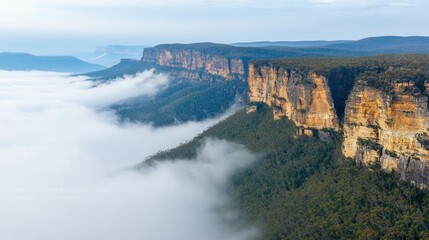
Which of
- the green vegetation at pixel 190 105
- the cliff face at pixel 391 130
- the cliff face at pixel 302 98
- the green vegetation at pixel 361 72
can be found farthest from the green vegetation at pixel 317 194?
the green vegetation at pixel 190 105

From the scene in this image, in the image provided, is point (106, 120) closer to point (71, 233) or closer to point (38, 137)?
point (38, 137)

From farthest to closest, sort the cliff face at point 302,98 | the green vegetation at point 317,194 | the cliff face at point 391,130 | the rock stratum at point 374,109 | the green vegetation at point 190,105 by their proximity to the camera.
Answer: the green vegetation at point 190,105 < the cliff face at point 302,98 < the rock stratum at point 374,109 < the cliff face at point 391,130 < the green vegetation at point 317,194

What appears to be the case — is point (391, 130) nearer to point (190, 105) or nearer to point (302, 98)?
point (302, 98)

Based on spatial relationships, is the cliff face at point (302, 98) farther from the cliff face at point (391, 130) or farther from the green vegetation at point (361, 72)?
the cliff face at point (391, 130)

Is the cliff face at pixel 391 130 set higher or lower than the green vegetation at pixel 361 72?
lower

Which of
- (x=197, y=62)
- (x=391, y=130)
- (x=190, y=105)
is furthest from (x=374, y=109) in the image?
(x=197, y=62)

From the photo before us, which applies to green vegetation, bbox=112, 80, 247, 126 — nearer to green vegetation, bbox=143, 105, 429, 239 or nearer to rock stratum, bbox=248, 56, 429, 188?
green vegetation, bbox=143, 105, 429, 239

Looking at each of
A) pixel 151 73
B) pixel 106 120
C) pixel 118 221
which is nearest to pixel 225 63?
pixel 106 120
